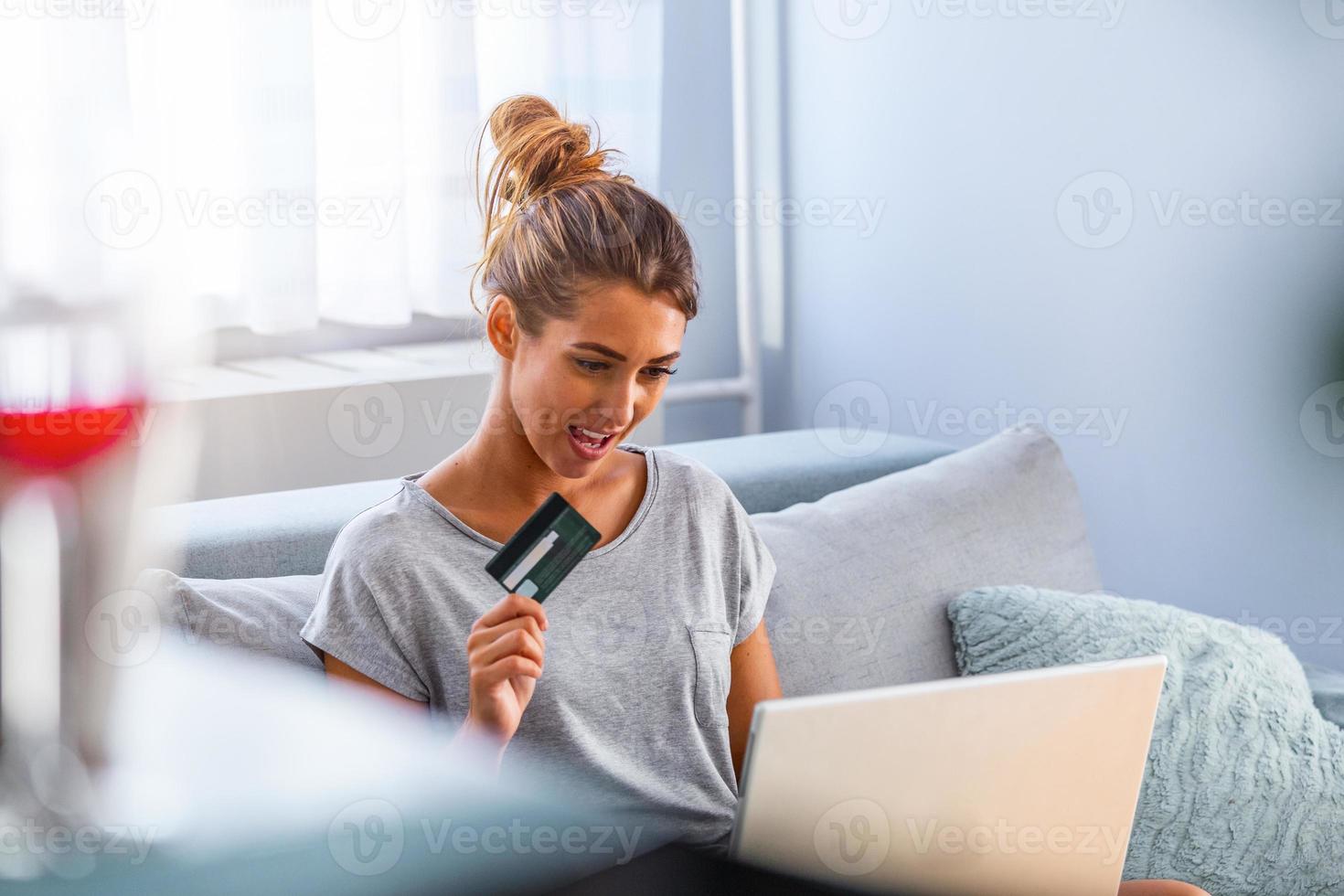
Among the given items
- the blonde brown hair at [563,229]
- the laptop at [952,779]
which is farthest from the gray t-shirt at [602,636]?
the laptop at [952,779]

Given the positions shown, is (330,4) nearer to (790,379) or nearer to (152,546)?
(790,379)

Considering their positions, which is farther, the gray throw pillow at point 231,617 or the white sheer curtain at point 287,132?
the white sheer curtain at point 287,132

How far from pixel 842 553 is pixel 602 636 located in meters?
0.43

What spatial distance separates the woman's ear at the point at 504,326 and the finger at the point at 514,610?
317 mm

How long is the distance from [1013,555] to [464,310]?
114cm

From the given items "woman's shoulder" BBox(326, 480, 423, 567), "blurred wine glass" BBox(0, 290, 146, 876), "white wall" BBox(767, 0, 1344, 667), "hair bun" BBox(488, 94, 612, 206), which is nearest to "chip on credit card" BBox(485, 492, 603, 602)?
"woman's shoulder" BBox(326, 480, 423, 567)

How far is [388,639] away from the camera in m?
1.07

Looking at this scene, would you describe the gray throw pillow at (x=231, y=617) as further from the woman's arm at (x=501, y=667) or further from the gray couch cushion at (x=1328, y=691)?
the gray couch cushion at (x=1328, y=691)

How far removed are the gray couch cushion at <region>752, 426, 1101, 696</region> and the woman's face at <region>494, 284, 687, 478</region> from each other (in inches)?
14.3

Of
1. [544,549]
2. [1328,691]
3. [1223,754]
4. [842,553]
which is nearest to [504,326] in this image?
[544,549]

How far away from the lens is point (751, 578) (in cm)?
129

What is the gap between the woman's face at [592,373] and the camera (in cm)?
113

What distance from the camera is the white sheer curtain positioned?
190 cm

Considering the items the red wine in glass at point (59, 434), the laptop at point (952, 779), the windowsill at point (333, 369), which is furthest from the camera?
the windowsill at point (333, 369)
